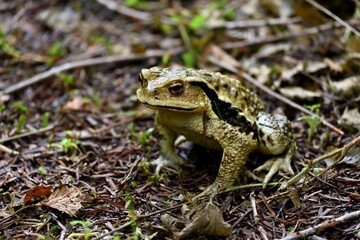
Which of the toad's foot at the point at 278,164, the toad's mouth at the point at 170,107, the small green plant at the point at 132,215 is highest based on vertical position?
the toad's mouth at the point at 170,107

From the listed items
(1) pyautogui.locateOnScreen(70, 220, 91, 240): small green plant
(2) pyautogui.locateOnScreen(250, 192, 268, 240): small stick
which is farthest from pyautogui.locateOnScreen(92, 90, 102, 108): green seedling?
(2) pyautogui.locateOnScreen(250, 192, 268, 240): small stick

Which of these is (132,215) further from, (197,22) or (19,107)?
(197,22)

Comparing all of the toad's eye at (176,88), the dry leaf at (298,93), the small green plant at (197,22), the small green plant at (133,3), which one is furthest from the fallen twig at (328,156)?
the small green plant at (133,3)

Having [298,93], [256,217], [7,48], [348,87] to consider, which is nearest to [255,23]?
[298,93]

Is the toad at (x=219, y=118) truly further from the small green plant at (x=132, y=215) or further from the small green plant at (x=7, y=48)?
the small green plant at (x=7, y=48)

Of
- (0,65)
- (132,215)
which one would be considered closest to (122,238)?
(132,215)

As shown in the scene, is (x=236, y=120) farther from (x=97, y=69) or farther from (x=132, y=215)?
(x=97, y=69)
